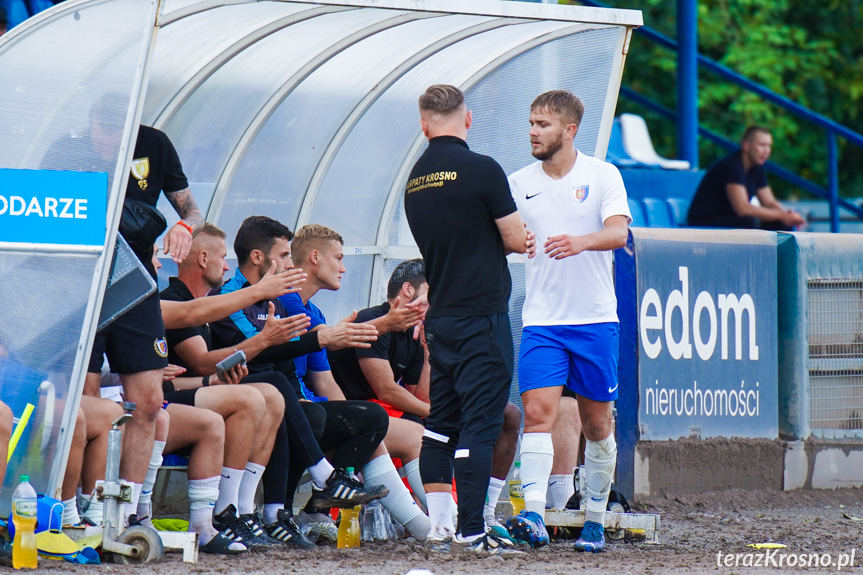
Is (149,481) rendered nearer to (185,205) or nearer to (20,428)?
(20,428)

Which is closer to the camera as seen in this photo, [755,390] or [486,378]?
[486,378]

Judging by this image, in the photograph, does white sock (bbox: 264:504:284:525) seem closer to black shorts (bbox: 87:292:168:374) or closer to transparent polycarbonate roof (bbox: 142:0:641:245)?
black shorts (bbox: 87:292:168:374)

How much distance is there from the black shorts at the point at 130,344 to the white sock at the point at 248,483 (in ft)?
2.24

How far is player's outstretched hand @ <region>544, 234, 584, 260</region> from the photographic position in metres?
5.17

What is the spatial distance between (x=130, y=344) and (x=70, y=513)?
28.9 inches

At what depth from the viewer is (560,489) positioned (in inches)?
239

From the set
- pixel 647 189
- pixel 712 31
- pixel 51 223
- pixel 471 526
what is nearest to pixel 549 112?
pixel 471 526

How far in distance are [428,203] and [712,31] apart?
15597 mm

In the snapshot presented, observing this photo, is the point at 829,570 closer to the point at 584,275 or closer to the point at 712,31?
the point at 584,275

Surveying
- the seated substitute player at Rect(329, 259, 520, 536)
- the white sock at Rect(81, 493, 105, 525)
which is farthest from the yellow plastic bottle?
the white sock at Rect(81, 493, 105, 525)

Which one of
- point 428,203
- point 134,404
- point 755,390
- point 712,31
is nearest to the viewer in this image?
point 134,404

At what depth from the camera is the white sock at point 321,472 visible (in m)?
5.74

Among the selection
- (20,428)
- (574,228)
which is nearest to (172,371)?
(20,428)

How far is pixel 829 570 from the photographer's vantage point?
196 inches
